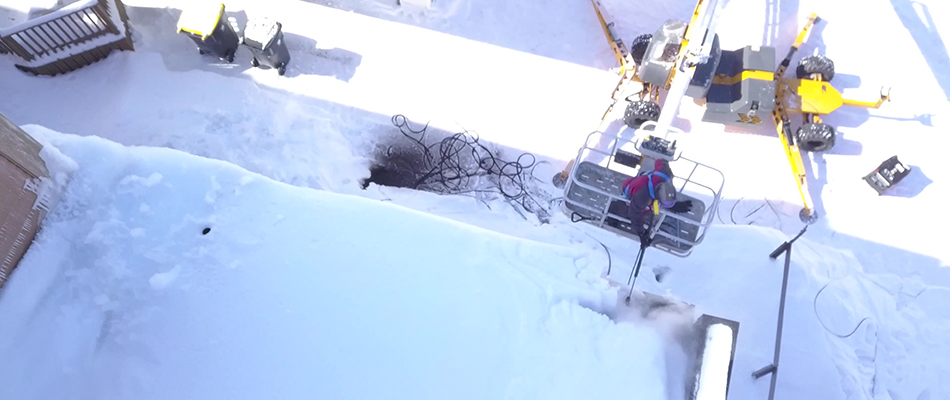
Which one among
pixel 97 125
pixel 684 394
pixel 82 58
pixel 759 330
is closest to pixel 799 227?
pixel 759 330

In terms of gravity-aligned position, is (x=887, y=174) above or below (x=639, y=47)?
below

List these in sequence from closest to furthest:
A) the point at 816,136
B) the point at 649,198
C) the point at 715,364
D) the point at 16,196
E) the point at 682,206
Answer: the point at 16,196 → the point at 715,364 → the point at 649,198 → the point at 682,206 → the point at 816,136

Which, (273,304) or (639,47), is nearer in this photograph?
(273,304)

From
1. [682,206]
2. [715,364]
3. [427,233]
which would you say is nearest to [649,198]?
[682,206]

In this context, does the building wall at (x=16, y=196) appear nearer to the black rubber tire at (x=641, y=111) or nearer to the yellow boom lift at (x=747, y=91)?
the yellow boom lift at (x=747, y=91)

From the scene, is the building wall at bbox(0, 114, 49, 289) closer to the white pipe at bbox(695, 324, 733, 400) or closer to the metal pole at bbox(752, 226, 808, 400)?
the white pipe at bbox(695, 324, 733, 400)

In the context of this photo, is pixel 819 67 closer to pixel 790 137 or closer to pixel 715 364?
pixel 790 137

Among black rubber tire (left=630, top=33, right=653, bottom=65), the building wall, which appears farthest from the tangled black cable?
the building wall
